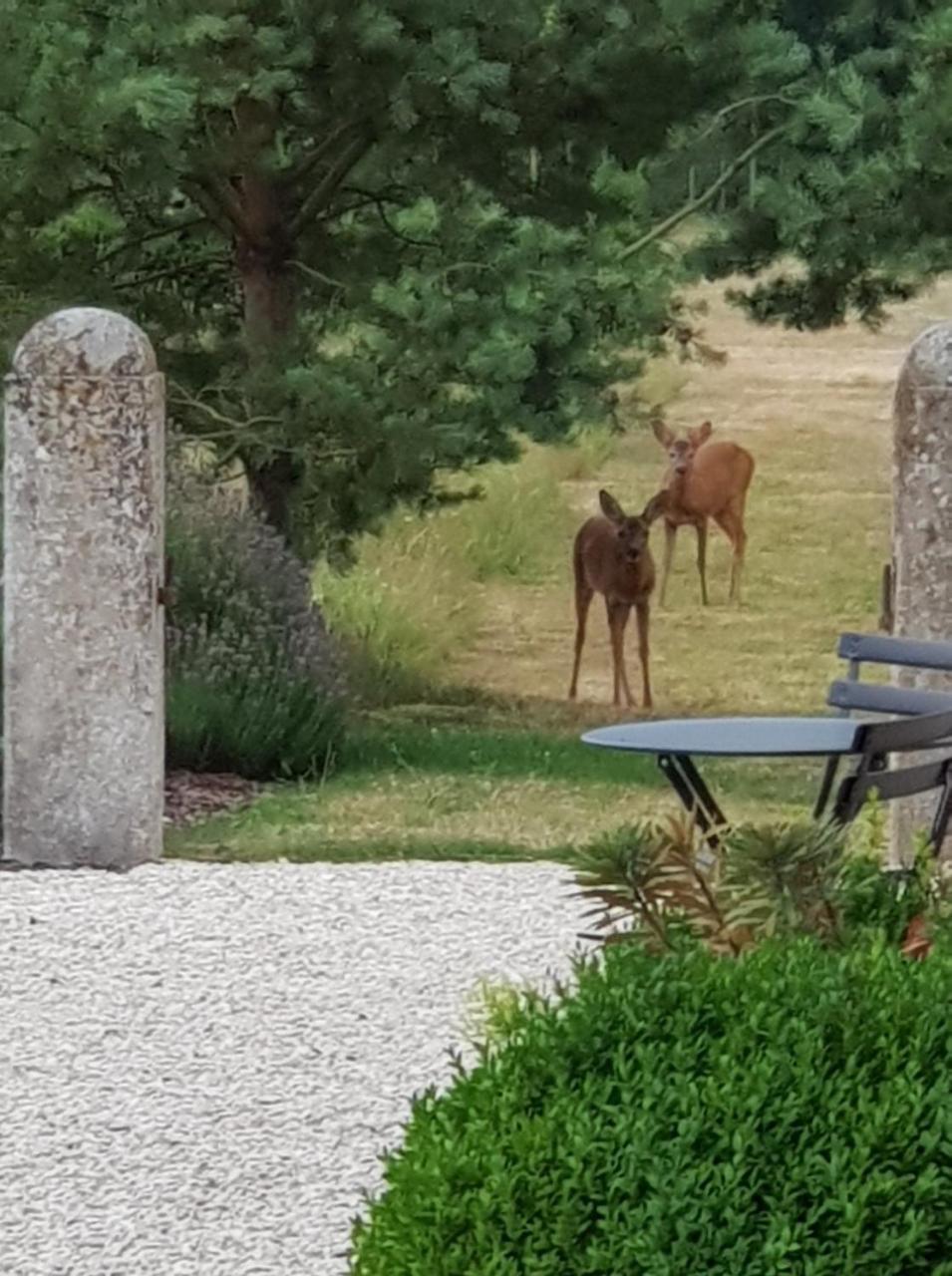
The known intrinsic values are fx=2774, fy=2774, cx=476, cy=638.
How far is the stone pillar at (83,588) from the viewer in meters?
6.84

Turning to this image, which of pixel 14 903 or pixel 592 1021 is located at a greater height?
pixel 592 1021

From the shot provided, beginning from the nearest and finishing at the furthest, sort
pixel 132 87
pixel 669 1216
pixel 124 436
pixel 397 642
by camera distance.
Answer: pixel 669 1216 < pixel 124 436 < pixel 132 87 < pixel 397 642

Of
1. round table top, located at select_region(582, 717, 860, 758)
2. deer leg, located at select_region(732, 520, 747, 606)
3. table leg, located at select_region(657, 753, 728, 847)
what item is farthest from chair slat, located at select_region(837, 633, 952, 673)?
deer leg, located at select_region(732, 520, 747, 606)

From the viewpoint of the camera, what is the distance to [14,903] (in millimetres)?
6324

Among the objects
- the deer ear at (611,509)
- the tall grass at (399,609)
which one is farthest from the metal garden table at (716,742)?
the deer ear at (611,509)

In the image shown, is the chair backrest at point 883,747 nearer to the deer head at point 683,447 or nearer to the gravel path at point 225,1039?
the gravel path at point 225,1039

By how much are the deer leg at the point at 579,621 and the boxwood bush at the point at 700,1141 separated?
956 cm

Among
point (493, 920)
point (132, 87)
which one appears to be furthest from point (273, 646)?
point (493, 920)

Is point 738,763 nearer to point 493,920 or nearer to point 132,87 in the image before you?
point 132,87

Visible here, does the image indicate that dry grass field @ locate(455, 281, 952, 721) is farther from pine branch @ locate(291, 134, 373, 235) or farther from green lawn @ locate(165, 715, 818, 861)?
pine branch @ locate(291, 134, 373, 235)

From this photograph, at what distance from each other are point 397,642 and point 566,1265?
9841mm

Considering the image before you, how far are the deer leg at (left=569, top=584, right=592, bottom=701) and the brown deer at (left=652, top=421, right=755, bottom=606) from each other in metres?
0.63

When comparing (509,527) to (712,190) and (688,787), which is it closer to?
(712,190)

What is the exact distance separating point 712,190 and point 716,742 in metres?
6.68
